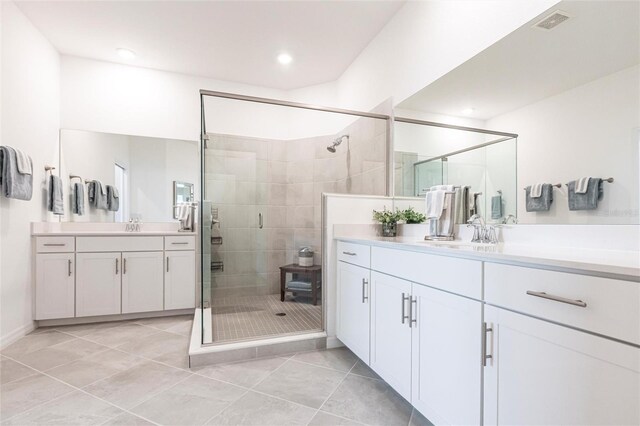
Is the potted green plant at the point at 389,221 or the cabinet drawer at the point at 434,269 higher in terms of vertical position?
the potted green plant at the point at 389,221

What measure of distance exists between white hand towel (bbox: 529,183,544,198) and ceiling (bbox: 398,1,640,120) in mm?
408

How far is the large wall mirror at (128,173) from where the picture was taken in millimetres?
3252

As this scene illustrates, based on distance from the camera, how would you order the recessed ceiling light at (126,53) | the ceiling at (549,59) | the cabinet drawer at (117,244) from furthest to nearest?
the recessed ceiling light at (126,53), the cabinet drawer at (117,244), the ceiling at (549,59)

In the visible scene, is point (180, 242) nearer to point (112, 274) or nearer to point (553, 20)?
point (112, 274)

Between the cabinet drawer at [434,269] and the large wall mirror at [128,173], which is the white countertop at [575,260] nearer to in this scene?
the cabinet drawer at [434,269]

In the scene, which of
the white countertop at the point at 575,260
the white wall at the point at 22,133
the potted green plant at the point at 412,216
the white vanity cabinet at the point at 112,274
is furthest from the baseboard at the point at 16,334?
the potted green plant at the point at 412,216

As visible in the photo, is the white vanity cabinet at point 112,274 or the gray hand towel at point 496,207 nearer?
the gray hand towel at point 496,207

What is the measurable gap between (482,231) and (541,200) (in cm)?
35

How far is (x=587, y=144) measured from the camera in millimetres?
1277

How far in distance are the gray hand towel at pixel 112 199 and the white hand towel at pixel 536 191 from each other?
146 inches

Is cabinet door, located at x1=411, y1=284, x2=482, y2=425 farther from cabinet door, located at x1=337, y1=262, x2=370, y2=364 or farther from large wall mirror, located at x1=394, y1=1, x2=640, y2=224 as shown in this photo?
large wall mirror, located at x1=394, y1=1, x2=640, y2=224

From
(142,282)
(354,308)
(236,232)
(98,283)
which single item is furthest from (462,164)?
(98,283)

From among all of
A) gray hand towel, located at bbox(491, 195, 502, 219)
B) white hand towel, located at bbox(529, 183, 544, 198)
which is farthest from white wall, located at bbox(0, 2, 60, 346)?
white hand towel, located at bbox(529, 183, 544, 198)

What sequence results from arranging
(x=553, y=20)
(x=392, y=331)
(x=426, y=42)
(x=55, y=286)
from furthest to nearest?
(x=55, y=286), (x=426, y=42), (x=392, y=331), (x=553, y=20)
